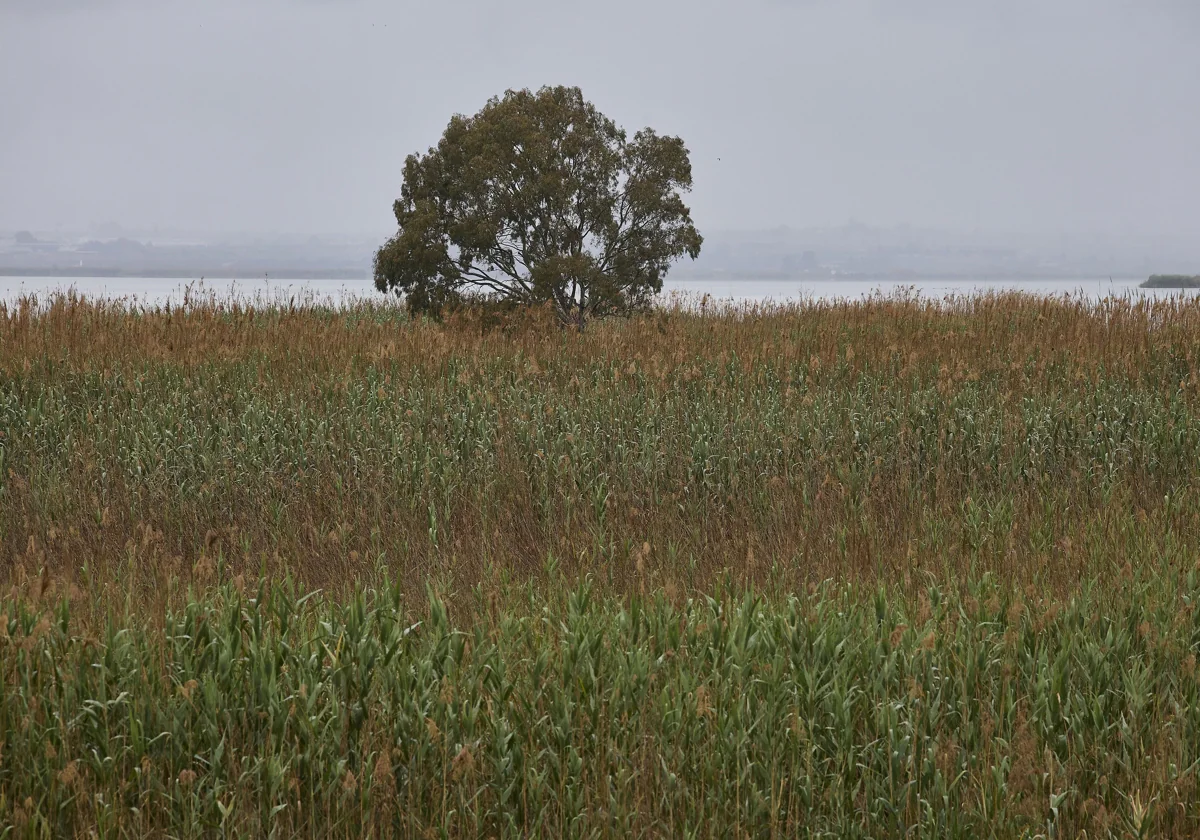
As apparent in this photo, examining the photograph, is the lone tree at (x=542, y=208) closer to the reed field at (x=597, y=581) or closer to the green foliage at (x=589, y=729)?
the reed field at (x=597, y=581)

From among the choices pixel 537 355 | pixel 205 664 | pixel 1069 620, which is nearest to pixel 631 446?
pixel 537 355

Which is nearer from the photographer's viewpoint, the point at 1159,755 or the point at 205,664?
the point at 1159,755

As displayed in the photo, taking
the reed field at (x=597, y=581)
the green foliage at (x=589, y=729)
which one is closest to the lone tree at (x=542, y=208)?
the reed field at (x=597, y=581)

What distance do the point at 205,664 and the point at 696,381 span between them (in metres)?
6.25

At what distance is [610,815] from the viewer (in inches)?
126

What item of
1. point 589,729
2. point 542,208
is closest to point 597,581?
point 589,729

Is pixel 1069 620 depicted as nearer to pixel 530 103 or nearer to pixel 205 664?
pixel 205 664

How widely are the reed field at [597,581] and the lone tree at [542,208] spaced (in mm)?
1443

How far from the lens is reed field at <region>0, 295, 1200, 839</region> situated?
11.0ft

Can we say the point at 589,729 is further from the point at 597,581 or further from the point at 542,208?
the point at 542,208

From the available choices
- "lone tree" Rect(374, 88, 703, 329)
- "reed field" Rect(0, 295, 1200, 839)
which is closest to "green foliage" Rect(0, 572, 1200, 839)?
"reed field" Rect(0, 295, 1200, 839)

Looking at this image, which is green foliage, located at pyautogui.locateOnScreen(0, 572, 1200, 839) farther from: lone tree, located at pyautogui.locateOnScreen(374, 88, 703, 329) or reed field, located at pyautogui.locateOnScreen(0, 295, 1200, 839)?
lone tree, located at pyautogui.locateOnScreen(374, 88, 703, 329)

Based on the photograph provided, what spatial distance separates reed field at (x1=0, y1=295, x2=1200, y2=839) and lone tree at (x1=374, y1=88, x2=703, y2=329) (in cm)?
144

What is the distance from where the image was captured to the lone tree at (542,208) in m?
14.0
